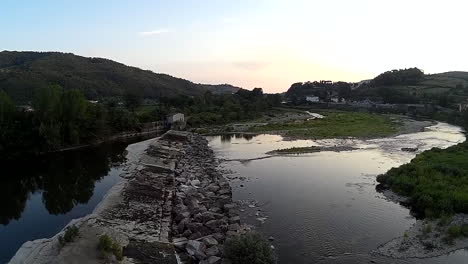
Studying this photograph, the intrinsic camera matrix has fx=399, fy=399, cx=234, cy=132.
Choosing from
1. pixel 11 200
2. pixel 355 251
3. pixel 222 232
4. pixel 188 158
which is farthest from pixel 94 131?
pixel 355 251

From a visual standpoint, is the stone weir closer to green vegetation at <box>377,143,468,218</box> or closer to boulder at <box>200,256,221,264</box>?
boulder at <box>200,256,221,264</box>

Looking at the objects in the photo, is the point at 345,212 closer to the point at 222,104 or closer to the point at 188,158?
the point at 188,158

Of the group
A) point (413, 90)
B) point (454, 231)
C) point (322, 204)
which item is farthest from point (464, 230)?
point (413, 90)

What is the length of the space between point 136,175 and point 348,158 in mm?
24263

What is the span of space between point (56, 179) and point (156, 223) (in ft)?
67.3

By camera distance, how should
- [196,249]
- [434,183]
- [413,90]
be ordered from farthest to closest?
[413,90] < [434,183] < [196,249]

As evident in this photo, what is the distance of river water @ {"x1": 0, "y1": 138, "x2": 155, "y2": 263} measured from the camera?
2323 centimetres

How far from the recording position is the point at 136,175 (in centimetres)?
3216

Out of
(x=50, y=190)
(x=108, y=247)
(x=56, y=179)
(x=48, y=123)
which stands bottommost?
(x=50, y=190)

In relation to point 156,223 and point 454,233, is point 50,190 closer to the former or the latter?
point 156,223

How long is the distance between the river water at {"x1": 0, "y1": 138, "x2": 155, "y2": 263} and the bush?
10.7 meters

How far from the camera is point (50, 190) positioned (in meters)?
33.5

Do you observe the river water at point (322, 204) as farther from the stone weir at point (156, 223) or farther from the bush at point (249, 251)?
the stone weir at point (156, 223)

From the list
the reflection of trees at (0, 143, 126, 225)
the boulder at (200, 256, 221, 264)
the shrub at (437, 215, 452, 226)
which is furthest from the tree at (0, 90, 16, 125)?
the shrub at (437, 215, 452, 226)
